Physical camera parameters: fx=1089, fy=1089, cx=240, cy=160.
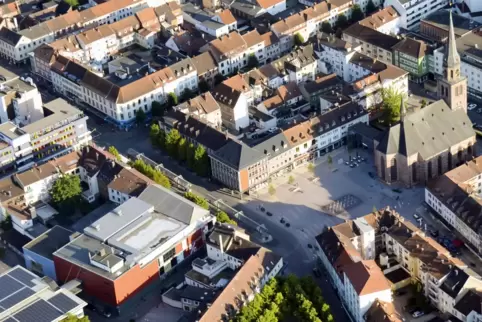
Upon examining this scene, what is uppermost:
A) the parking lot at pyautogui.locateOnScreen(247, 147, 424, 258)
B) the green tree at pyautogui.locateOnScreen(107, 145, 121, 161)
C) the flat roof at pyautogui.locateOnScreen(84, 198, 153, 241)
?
the flat roof at pyautogui.locateOnScreen(84, 198, 153, 241)

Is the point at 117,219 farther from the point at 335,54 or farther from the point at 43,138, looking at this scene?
the point at 335,54

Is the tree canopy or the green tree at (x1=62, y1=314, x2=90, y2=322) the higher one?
the tree canopy

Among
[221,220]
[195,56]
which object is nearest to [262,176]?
[221,220]

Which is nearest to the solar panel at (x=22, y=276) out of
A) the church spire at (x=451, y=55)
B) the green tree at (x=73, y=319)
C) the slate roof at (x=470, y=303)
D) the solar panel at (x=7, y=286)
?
the solar panel at (x=7, y=286)

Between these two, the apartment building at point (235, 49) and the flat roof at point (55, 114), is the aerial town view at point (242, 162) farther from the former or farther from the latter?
the flat roof at point (55, 114)

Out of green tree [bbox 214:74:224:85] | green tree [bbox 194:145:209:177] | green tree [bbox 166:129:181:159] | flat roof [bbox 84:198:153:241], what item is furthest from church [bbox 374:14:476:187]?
green tree [bbox 214:74:224:85]

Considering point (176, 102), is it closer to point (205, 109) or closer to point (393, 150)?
point (205, 109)

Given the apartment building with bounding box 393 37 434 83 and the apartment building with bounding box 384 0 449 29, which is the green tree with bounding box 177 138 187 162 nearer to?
the apartment building with bounding box 393 37 434 83
